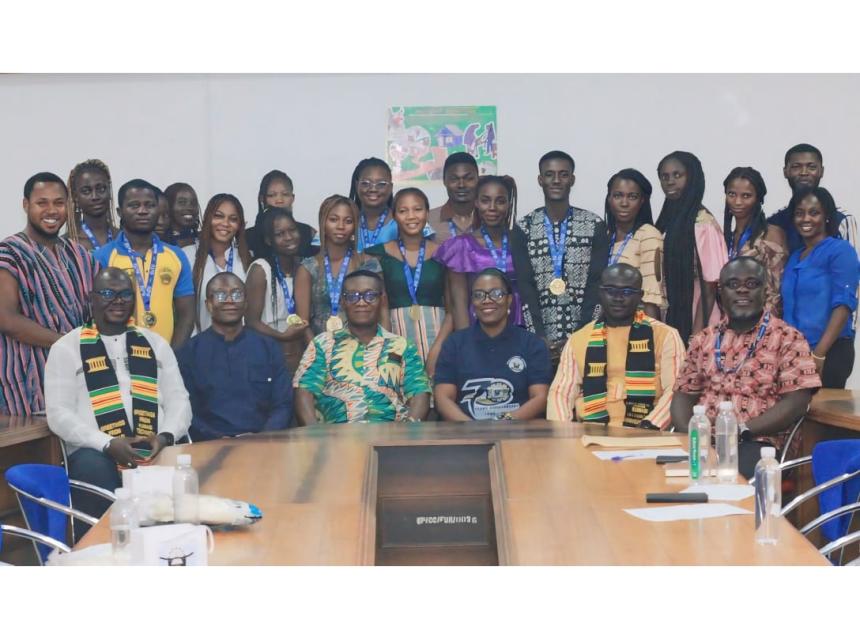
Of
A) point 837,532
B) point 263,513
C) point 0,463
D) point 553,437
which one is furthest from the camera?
point 0,463

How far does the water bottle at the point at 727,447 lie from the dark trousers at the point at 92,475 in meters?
2.54

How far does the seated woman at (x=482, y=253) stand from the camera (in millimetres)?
6078

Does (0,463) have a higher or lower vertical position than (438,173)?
lower

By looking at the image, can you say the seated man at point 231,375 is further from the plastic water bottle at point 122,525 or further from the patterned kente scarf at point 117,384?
the plastic water bottle at point 122,525

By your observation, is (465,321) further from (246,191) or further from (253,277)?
(246,191)

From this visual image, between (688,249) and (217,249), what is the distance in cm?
256

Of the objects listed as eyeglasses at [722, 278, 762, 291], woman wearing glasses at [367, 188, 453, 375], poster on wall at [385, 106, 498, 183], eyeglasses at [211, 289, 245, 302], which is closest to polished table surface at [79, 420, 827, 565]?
eyeglasses at [722, 278, 762, 291]

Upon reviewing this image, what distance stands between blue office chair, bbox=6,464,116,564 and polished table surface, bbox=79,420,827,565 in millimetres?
358

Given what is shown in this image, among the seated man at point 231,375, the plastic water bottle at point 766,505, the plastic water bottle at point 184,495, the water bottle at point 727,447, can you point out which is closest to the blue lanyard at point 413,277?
the seated man at point 231,375

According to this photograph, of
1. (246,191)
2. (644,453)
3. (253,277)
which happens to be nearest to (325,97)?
(246,191)

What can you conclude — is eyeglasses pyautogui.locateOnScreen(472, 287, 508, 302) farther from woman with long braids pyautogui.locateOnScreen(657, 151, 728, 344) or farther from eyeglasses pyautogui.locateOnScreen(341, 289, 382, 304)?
woman with long braids pyautogui.locateOnScreen(657, 151, 728, 344)

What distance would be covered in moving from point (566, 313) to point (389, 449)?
211 cm

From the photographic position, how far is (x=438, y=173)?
6.84 m

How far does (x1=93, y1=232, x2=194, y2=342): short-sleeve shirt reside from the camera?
6.04 meters
